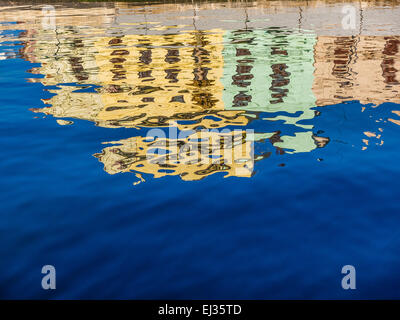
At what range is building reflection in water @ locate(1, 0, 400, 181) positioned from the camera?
24.1 feet

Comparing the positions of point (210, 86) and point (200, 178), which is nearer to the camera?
point (200, 178)

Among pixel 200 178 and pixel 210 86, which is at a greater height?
pixel 210 86

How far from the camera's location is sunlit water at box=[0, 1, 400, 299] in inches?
174

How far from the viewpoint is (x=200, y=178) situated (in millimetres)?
6367

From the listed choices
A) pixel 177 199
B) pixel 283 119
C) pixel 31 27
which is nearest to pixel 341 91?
pixel 283 119

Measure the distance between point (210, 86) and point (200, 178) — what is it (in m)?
5.84

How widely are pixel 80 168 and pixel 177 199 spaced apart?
5.79 ft

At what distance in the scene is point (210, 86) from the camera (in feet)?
38.8

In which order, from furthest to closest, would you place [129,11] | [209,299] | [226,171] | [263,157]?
[129,11] < [263,157] < [226,171] < [209,299]

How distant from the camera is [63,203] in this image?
19.0 feet

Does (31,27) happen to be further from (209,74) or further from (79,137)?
(79,137)

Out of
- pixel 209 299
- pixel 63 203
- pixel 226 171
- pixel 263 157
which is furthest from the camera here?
pixel 263 157

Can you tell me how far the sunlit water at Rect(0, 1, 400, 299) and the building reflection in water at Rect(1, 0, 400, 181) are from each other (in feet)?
0.18

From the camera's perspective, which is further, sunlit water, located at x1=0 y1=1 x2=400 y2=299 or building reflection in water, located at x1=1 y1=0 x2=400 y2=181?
building reflection in water, located at x1=1 y1=0 x2=400 y2=181
